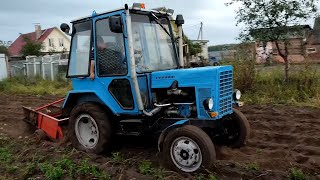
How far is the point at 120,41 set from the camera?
614 centimetres

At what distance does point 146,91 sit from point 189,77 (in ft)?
2.58

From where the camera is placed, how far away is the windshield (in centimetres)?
615

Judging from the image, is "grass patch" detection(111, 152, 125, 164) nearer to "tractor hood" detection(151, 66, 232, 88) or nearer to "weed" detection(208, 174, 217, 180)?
"tractor hood" detection(151, 66, 232, 88)

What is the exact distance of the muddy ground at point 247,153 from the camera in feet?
17.4

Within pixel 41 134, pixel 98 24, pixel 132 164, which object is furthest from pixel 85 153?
pixel 98 24

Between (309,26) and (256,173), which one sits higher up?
(309,26)

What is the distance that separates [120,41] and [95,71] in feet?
2.40

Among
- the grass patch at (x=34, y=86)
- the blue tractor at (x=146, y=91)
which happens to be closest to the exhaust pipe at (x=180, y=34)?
the blue tractor at (x=146, y=91)

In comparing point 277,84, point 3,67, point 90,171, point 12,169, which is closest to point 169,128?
point 90,171

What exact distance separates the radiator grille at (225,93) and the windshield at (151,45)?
3.49 ft

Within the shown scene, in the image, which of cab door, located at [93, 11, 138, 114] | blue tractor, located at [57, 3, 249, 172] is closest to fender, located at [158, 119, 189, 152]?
blue tractor, located at [57, 3, 249, 172]

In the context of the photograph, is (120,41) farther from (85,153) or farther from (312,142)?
(312,142)

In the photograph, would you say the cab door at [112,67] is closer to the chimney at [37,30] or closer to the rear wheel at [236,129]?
the rear wheel at [236,129]

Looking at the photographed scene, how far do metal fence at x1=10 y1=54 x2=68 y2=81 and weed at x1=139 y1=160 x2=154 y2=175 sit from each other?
17.2 m
